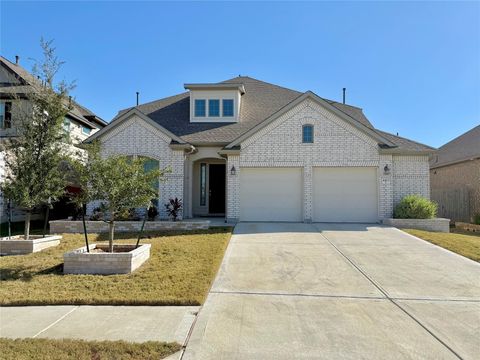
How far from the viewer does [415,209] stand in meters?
12.9

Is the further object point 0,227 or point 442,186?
point 442,186

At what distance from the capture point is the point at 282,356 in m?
3.70

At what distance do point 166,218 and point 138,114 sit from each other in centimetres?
451

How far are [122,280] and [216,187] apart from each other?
10.3 meters

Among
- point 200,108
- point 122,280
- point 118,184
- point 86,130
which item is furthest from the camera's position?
point 86,130

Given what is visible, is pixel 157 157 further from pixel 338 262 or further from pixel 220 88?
pixel 338 262

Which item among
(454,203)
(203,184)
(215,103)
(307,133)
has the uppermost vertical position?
(215,103)

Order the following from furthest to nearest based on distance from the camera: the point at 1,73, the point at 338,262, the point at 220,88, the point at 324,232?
1. the point at 1,73
2. the point at 220,88
3. the point at 324,232
4. the point at 338,262

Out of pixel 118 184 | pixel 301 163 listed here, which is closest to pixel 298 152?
pixel 301 163

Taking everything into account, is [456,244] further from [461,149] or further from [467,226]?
[461,149]

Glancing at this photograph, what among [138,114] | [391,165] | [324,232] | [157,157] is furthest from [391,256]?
[138,114]

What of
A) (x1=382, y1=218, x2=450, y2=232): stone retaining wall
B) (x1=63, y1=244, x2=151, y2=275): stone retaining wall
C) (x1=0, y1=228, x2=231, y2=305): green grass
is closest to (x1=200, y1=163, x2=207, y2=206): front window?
(x1=0, y1=228, x2=231, y2=305): green grass

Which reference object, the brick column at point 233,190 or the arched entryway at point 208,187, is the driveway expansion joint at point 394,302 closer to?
the brick column at point 233,190

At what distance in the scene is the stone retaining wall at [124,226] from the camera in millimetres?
11820
